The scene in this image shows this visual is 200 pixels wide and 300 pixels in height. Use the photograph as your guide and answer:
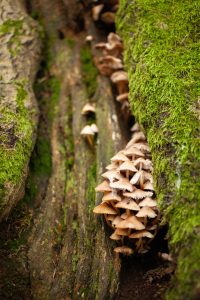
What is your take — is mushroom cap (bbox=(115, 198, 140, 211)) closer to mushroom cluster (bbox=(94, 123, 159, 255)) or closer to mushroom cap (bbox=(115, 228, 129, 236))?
mushroom cluster (bbox=(94, 123, 159, 255))

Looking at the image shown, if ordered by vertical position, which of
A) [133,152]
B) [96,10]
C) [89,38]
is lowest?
[133,152]

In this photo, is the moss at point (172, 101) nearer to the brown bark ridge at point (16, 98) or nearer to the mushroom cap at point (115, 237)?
the mushroom cap at point (115, 237)

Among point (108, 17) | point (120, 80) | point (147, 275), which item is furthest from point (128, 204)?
point (108, 17)

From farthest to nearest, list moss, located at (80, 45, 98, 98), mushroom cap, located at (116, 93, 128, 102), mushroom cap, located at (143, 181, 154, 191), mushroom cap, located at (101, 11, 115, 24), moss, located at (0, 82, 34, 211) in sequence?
1. mushroom cap, located at (101, 11, 115, 24)
2. moss, located at (80, 45, 98, 98)
3. mushroom cap, located at (116, 93, 128, 102)
4. moss, located at (0, 82, 34, 211)
5. mushroom cap, located at (143, 181, 154, 191)

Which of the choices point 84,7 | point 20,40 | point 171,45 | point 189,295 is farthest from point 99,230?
point 84,7

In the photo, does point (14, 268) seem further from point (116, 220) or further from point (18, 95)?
point (18, 95)

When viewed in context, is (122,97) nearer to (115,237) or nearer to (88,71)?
(88,71)

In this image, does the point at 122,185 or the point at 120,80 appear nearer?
the point at 122,185

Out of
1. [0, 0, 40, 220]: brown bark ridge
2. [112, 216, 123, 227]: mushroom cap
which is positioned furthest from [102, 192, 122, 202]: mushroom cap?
[0, 0, 40, 220]: brown bark ridge
